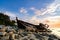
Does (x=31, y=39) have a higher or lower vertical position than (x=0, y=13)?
lower

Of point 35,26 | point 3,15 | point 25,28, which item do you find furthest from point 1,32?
point 3,15

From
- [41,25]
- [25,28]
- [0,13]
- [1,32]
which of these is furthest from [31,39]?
[0,13]

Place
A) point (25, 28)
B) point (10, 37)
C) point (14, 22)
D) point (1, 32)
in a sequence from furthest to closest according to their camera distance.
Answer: point (14, 22)
point (25, 28)
point (1, 32)
point (10, 37)

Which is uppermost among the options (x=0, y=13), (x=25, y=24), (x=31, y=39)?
(x=0, y=13)

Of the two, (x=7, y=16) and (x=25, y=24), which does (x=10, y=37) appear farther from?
(x=7, y=16)

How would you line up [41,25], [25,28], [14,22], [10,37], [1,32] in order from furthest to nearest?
[14,22] < [41,25] < [25,28] < [1,32] < [10,37]

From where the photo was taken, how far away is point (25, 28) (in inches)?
1428

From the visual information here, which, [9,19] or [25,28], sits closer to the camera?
[25,28]

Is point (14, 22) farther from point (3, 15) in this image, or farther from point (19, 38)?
point (19, 38)

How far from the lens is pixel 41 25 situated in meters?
38.7

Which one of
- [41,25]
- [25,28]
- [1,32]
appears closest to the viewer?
[1,32]

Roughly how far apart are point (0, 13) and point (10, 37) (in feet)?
60.8

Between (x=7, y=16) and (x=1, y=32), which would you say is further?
(x=7, y=16)

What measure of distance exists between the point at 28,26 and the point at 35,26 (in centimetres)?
206
